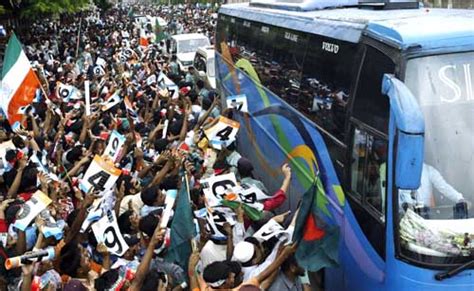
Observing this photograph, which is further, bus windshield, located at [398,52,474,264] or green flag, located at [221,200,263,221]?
green flag, located at [221,200,263,221]

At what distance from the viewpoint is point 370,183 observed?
453cm

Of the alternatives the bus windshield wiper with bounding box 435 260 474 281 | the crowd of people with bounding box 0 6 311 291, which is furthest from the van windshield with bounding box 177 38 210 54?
the bus windshield wiper with bounding box 435 260 474 281

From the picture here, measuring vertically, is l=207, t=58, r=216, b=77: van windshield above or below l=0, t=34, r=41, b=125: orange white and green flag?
below

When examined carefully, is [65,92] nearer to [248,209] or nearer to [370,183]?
[248,209]

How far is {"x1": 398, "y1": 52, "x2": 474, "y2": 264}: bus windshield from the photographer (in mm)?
3854

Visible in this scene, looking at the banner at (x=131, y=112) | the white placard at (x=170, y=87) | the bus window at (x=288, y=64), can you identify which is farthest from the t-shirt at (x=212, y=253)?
the white placard at (x=170, y=87)

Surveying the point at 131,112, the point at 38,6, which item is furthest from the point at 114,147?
the point at 38,6

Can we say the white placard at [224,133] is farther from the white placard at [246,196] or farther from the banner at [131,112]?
the banner at [131,112]

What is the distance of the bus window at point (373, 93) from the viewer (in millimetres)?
4324

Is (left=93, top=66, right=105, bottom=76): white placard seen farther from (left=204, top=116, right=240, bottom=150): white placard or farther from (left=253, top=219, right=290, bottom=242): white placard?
(left=253, top=219, right=290, bottom=242): white placard

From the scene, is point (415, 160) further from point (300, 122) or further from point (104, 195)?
point (300, 122)

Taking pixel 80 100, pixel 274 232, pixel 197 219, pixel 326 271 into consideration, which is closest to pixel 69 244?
pixel 197 219

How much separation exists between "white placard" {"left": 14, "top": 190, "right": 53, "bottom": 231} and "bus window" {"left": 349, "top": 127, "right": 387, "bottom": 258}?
2491mm

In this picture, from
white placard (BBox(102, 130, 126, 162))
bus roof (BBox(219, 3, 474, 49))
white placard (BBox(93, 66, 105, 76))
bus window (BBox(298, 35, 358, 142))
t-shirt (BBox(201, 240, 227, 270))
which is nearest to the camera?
bus roof (BBox(219, 3, 474, 49))
